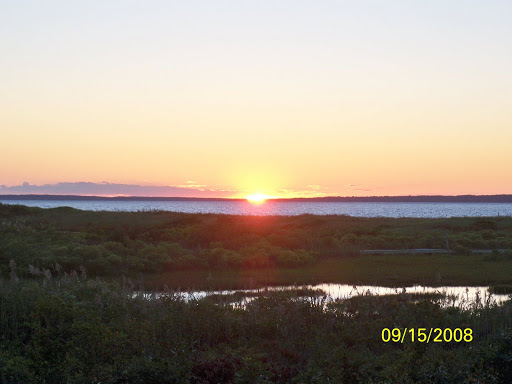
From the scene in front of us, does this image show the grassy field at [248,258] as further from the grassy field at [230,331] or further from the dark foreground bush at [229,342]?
the dark foreground bush at [229,342]

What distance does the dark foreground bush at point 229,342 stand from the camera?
852cm

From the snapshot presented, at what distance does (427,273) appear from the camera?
23.9 metres

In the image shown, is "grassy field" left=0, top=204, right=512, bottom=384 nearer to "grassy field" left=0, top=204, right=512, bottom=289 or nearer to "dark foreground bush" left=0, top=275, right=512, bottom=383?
"dark foreground bush" left=0, top=275, right=512, bottom=383

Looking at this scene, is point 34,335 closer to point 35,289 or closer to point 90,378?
point 90,378

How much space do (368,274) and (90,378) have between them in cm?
1743

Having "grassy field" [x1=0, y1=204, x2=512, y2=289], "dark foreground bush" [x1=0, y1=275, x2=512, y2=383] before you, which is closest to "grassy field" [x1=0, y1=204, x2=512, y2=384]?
"dark foreground bush" [x1=0, y1=275, x2=512, y2=383]

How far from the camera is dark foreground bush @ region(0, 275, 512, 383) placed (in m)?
8.52
